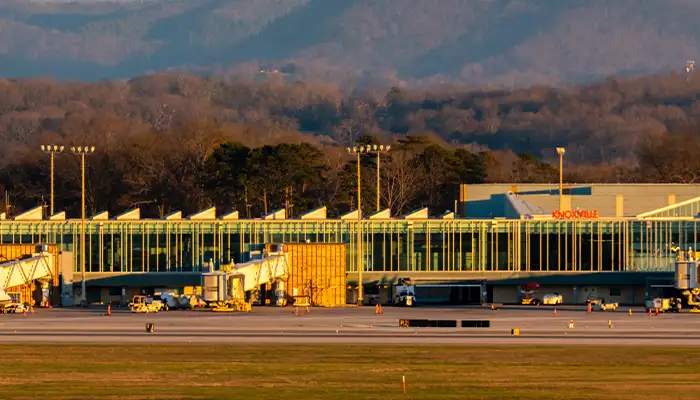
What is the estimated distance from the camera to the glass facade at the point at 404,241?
160m

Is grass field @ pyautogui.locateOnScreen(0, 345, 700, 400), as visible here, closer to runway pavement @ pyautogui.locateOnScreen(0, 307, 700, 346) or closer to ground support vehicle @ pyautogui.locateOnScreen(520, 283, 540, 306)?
runway pavement @ pyautogui.locateOnScreen(0, 307, 700, 346)

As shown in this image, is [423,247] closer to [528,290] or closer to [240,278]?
[528,290]

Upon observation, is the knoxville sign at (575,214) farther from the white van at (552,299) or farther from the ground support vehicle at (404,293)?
the ground support vehicle at (404,293)

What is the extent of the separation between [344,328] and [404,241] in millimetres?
56082

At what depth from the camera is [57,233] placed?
162 m

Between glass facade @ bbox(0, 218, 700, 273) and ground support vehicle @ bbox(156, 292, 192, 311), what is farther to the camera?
glass facade @ bbox(0, 218, 700, 273)

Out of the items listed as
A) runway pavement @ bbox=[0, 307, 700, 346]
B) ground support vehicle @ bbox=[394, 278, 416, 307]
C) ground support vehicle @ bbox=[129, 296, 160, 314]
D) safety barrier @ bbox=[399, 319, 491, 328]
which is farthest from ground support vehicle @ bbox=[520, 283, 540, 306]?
safety barrier @ bbox=[399, 319, 491, 328]

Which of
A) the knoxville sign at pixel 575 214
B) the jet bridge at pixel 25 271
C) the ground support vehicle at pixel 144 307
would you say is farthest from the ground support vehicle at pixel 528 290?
the jet bridge at pixel 25 271

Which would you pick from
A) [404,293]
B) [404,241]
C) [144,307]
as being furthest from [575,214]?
[144,307]

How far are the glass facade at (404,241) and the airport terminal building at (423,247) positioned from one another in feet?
0.36

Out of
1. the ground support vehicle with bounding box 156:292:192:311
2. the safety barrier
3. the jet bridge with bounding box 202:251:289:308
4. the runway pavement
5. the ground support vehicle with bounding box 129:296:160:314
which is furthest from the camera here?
the ground support vehicle with bounding box 156:292:192:311

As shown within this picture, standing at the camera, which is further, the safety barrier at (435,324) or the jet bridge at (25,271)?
the jet bridge at (25,271)

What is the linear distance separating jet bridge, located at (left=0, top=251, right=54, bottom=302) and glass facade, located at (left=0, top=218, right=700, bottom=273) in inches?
539

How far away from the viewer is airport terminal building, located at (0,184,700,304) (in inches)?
6294
